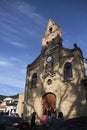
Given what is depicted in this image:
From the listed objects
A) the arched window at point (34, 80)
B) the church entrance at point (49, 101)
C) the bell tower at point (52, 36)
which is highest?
the bell tower at point (52, 36)

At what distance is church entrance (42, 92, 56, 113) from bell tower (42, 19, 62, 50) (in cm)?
670

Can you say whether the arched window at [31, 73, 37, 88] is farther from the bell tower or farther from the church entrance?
the bell tower

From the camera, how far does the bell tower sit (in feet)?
76.1

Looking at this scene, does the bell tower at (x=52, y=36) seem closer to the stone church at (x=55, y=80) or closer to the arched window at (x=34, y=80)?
the stone church at (x=55, y=80)

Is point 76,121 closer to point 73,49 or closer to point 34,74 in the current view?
point 73,49

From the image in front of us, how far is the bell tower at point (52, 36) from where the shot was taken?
2319 cm

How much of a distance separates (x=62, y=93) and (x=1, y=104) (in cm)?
2547

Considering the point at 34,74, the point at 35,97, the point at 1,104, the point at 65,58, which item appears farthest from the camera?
the point at 1,104

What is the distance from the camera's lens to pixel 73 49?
20188 mm

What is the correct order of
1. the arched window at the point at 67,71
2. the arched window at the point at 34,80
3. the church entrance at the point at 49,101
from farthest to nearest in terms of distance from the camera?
the arched window at the point at 34,80
the church entrance at the point at 49,101
the arched window at the point at 67,71

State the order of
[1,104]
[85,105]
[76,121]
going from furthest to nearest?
[1,104]
[85,105]
[76,121]

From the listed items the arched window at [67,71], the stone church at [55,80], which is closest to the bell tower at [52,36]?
the stone church at [55,80]

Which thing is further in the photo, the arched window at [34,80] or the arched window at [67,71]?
the arched window at [34,80]

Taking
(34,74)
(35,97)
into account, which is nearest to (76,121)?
(35,97)
